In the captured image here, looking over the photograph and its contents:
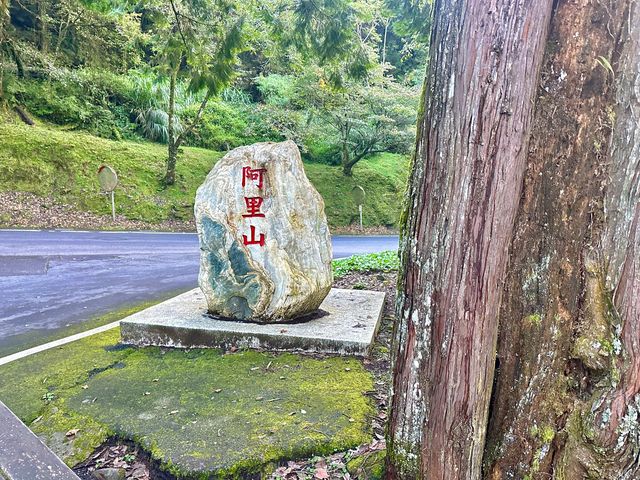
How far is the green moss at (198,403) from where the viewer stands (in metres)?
2.31

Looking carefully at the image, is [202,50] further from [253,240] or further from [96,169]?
[96,169]

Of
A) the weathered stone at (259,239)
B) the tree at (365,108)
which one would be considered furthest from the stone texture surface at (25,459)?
the tree at (365,108)

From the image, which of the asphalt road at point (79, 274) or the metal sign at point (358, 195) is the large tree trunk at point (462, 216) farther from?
the metal sign at point (358, 195)

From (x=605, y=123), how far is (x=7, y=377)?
12.6 ft

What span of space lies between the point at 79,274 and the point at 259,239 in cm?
423

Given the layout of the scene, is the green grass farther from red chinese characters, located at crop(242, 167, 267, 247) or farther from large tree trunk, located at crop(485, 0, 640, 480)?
large tree trunk, located at crop(485, 0, 640, 480)

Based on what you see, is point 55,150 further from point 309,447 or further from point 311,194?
point 309,447

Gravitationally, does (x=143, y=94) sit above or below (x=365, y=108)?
above

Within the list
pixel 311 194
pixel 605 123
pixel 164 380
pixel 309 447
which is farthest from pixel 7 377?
pixel 605 123

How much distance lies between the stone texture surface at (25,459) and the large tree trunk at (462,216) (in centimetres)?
124

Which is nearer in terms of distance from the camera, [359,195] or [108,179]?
[108,179]

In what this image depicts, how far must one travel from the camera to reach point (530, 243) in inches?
56.9

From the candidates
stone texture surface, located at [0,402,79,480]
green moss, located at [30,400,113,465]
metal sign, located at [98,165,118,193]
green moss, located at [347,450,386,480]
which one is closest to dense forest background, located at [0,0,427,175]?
metal sign, located at [98,165,118,193]

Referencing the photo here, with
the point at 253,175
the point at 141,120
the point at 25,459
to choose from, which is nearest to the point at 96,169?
the point at 141,120
